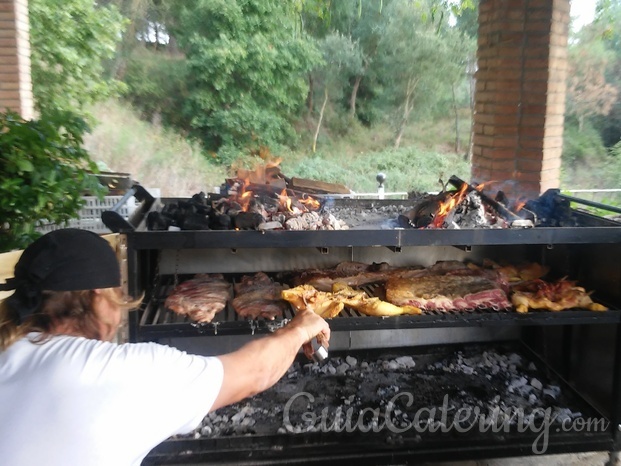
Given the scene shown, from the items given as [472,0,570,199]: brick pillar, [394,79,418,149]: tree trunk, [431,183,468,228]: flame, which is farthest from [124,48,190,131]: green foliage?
[431,183,468,228]: flame

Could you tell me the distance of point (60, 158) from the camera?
3.42m

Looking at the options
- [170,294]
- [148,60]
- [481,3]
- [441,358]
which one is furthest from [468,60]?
[170,294]

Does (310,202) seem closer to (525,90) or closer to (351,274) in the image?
(351,274)

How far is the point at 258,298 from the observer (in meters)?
3.39

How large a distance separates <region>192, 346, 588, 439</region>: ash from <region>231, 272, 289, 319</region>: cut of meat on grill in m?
0.81

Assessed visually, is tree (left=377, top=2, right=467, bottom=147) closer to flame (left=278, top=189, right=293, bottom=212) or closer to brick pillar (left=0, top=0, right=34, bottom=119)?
brick pillar (left=0, top=0, right=34, bottom=119)

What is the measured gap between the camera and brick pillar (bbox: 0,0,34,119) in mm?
6355

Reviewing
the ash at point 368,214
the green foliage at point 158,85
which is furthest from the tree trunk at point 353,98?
the ash at point 368,214

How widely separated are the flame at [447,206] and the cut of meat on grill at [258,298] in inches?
42.7

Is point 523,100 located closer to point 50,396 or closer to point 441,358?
point 441,358

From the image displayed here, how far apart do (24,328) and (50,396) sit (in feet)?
0.97

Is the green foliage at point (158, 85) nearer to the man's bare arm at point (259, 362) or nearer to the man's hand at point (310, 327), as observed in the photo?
the man's hand at point (310, 327)

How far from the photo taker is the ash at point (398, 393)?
3590mm

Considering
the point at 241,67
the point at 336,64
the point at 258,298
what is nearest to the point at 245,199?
the point at 258,298
